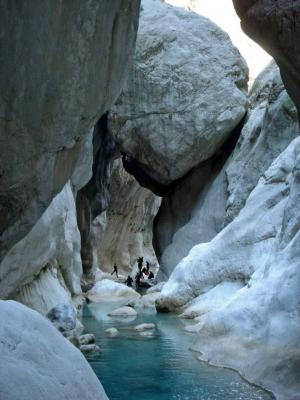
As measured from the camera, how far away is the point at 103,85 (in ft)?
28.8

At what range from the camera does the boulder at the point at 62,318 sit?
390 inches

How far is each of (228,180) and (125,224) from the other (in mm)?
17493

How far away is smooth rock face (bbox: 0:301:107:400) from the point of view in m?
3.19

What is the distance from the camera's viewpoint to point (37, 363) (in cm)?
343

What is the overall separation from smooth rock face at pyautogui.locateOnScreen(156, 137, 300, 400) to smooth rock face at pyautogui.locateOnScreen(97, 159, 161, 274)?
21066mm

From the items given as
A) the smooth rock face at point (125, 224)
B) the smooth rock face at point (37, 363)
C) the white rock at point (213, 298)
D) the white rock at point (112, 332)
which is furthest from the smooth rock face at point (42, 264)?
the smooth rock face at point (125, 224)

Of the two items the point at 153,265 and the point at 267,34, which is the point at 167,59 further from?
the point at 153,265

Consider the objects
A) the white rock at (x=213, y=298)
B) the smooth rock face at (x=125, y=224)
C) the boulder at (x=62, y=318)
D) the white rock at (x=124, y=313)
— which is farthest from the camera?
the smooth rock face at (x=125, y=224)

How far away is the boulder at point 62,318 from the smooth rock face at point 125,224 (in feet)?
85.1

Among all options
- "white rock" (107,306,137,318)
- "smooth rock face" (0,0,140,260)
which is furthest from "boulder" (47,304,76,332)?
"white rock" (107,306,137,318)

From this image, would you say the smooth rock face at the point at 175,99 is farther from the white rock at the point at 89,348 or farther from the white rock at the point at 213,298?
the white rock at the point at 89,348

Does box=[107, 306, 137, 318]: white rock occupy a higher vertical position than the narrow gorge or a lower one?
lower

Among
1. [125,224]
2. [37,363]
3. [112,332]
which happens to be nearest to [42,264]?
[112,332]

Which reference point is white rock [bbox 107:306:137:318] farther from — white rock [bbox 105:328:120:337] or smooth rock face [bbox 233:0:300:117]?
smooth rock face [bbox 233:0:300:117]
